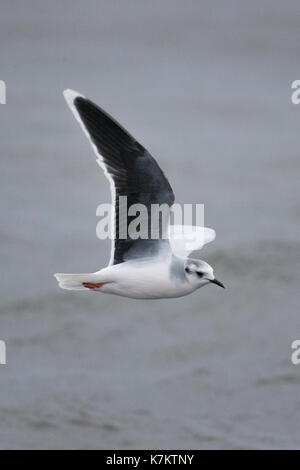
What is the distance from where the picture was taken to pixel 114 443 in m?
11.0

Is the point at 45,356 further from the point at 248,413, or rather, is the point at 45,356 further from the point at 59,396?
the point at 248,413

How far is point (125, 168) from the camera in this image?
7562 mm

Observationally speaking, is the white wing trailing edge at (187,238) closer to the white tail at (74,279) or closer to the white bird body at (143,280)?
the white bird body at (143,280)

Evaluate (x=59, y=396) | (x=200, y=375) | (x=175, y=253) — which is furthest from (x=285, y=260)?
(x=175, y=253)

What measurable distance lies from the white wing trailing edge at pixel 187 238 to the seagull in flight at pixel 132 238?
2.21ft

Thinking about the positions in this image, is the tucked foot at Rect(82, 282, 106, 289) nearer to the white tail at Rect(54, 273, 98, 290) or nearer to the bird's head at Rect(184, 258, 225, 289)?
the white tail at Rect(54, 273, 98, 290)

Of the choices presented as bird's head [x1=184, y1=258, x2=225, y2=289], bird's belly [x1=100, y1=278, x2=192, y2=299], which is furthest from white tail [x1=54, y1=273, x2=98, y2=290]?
bird's head [x1=184, y1=258, x2=225, y2=289]

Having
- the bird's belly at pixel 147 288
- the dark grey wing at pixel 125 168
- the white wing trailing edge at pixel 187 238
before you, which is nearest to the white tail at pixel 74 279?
the bird's belly at pixel 147 288

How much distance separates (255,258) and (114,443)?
13.8 feet

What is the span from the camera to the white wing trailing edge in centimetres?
859

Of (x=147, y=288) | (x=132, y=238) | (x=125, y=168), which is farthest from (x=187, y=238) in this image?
(x=125, y=168)

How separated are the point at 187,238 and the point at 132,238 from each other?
1.14 metres

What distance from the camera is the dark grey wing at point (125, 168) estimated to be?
24.5 feet

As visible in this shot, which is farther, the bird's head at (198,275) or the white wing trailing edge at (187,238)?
the white wing trailing edge at (187,238)
